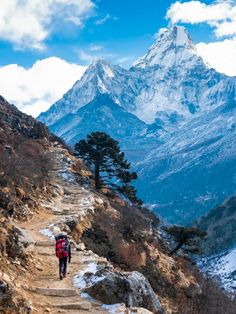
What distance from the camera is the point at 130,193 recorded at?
54750 mm

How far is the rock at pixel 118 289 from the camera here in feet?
59.6

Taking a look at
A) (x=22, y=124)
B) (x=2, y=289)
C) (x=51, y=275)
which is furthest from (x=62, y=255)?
(x=22, y=124)

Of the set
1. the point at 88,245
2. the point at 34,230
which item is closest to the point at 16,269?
the point at 34,230

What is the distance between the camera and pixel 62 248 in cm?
2062

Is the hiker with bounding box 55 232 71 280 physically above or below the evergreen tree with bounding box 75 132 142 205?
below

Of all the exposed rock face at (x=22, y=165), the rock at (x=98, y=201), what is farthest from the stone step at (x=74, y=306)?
the rock at (x=98, y=201)

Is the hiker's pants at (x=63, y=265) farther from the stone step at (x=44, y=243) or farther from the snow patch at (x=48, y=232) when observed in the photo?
the snow patch at (x=48, y=232)

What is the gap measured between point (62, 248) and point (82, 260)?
117 inches

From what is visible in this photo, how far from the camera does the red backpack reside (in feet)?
66.7

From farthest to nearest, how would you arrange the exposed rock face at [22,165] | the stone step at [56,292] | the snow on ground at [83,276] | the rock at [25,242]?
1. the exposed rock face at [22,165]
2. the rock at [25,242]
3. the snow on ground at [83,276]
4. the stone step at [56,292]

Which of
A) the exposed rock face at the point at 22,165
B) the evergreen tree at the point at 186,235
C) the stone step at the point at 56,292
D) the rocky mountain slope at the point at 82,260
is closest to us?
the rocky mountain slope at the point at 82,260

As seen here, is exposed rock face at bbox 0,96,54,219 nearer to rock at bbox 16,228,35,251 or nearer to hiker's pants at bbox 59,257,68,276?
rock at bbox 16,228,35,251

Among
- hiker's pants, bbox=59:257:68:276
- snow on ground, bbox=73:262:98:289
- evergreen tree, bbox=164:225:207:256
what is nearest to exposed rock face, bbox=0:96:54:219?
snow on ground, bbox=73:262:98:289

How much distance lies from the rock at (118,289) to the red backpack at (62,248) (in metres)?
1.41
